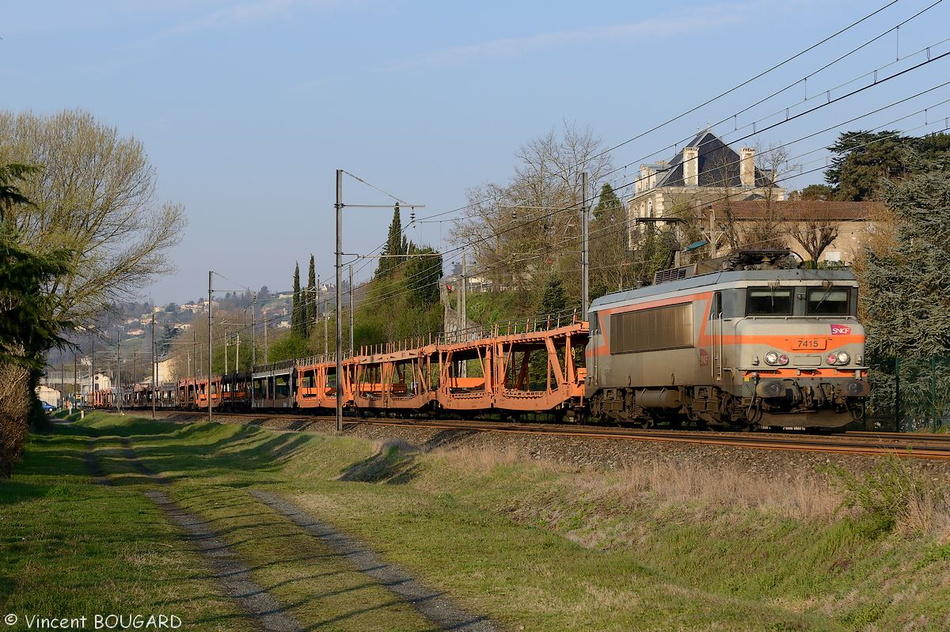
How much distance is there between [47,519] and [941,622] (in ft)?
44.3

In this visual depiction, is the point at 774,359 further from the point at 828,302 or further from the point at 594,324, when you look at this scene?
the point at 594,324

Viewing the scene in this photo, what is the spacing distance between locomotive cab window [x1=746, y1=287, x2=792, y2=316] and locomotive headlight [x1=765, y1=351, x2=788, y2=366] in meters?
1.04

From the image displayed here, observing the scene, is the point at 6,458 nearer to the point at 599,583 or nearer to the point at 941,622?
the point at 599,583

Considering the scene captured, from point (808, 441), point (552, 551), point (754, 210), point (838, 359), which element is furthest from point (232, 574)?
point (754, 210)

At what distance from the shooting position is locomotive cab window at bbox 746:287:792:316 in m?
26.0

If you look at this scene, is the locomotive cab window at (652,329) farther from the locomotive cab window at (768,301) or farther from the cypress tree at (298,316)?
the cypress tree at (298,316)

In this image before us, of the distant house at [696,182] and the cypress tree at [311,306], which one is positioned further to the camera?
the cypress tree at [311,306]

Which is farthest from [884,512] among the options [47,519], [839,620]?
[47,519]

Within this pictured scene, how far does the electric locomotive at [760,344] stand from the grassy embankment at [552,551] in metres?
5.48

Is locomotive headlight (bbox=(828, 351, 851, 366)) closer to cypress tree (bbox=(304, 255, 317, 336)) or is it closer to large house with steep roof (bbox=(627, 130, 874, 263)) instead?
large house with steep roof (bbox=(627, 130, 874, 263))

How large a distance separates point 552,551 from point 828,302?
1437cm

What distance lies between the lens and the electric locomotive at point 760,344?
2547cm

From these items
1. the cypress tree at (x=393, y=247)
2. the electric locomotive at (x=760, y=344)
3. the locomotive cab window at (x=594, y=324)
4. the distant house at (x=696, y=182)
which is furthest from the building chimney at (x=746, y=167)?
the electric locomotive at (x=760, y=344)

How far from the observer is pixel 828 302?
26.5 metres
